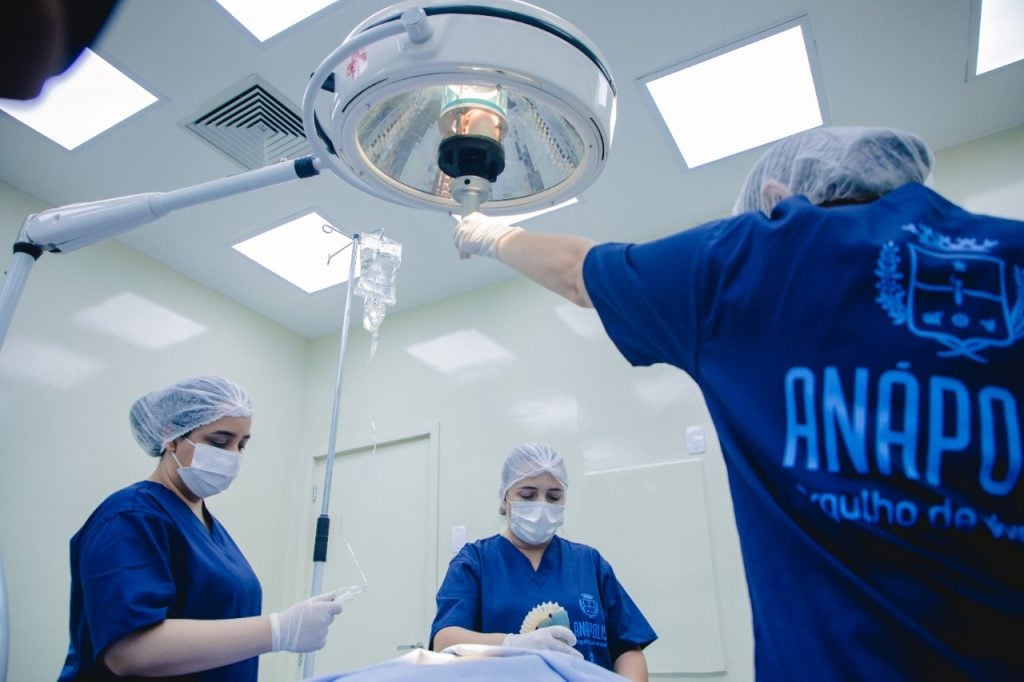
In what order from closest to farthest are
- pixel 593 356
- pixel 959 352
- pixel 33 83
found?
pixel 959 352, pixel 33 83, pixel 593 356

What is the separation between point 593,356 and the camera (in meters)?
2.85

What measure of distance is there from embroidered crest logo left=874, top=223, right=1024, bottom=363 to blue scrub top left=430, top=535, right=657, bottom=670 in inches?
49.5

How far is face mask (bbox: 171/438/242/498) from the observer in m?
1.45

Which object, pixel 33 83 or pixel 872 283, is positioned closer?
pixel 872 283

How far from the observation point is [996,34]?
6.55ft

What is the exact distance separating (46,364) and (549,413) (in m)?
1.87

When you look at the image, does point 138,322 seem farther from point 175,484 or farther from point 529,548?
point 529,548

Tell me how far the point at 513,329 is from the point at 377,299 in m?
1.58

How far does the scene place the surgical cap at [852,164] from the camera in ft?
2.11

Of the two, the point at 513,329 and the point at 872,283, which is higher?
the point at 513,329

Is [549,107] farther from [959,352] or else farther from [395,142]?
[959,352]

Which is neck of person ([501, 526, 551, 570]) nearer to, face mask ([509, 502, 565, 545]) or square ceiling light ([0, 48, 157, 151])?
face mask ([509, 502, 565, 545])

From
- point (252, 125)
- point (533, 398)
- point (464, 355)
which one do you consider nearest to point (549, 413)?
point (533, 398)

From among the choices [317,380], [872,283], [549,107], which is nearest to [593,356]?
[317,380]
